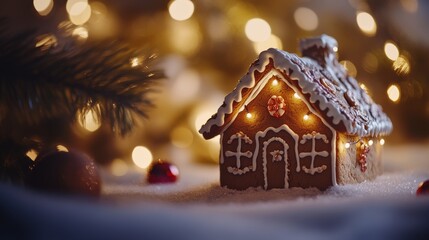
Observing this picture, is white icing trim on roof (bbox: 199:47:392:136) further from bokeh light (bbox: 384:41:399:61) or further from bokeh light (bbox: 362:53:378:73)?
bokeh light (bbox: 362:53:378:73)

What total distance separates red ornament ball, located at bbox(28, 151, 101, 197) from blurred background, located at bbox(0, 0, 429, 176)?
154 cm

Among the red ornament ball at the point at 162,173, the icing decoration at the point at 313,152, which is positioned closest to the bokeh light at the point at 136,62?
the icing decoration at the point at 313,152

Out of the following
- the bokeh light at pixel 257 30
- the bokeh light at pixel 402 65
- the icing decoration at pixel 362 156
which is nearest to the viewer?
the icing decoration at pixel 362 156

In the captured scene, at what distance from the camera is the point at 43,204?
4.53ft

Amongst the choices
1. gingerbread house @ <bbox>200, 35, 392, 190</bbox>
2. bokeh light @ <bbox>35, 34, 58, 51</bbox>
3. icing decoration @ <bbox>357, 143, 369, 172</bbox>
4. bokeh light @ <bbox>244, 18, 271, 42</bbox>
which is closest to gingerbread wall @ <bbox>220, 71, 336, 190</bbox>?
gingerbread house @ <bbox>200, 35, 392, 190</bbox>

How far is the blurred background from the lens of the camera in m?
3.79

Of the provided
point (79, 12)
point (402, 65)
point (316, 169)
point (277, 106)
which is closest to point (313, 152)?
point (316, 169)

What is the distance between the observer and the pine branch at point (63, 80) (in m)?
1.83

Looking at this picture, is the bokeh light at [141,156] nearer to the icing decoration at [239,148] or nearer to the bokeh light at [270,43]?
the bokeh light at [270,43]

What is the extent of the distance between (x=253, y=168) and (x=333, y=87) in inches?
23.3

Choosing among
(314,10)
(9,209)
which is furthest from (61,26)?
(314,10)

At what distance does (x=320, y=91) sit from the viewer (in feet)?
Answer: 8.34

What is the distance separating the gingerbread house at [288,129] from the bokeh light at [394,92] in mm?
972

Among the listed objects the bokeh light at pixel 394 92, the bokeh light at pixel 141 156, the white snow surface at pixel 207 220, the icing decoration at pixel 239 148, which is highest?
the bokeh light at pixel 394 92
